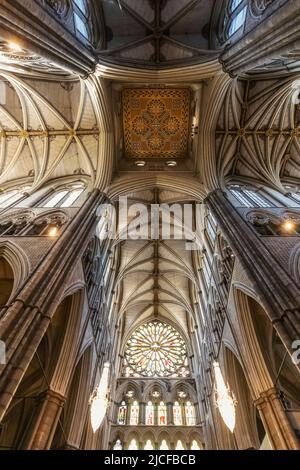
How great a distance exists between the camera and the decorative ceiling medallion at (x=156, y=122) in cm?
1423

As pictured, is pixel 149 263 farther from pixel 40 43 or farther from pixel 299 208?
pixel 40 43

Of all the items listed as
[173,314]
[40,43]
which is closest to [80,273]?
[40,43]

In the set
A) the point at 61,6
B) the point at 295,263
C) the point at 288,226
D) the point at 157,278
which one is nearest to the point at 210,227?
the point at 288,226

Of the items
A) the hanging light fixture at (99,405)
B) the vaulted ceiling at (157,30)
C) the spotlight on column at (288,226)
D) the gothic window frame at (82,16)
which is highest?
the vaulted ceiling at (157,30)

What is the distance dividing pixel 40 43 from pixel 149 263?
14.5m

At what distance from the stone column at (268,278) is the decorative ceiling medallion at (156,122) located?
6.83m

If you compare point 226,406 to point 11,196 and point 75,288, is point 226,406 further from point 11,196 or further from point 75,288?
point 11,196

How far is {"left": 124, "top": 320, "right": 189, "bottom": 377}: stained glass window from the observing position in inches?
727

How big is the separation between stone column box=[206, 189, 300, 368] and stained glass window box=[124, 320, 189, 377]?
40.3 feet

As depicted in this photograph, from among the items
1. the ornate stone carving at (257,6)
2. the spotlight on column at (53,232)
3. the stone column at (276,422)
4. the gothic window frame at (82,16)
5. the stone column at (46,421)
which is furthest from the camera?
the gothic window frame at (82,16)

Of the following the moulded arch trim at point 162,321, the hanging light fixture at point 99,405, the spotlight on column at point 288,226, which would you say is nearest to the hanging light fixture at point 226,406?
the hanging light fixture at point 99,405

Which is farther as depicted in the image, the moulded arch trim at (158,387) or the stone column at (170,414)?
the moulded arch trim at (158,387)

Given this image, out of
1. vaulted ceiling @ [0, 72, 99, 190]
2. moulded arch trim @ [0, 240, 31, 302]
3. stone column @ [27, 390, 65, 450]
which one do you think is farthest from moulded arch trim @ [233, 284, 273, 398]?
vaulted ceiling @ [0, 72, 99, 190]

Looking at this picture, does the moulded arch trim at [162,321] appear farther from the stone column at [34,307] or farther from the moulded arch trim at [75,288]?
the stone column at [34,307]
